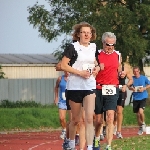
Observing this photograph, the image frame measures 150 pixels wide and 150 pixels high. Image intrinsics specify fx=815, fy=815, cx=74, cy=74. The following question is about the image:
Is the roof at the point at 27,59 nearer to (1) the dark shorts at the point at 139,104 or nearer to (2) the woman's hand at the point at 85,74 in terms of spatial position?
(1) the dark shorts at the point at 139,104

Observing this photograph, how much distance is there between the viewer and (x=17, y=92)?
46.8 metres

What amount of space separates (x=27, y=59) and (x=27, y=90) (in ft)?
48.5

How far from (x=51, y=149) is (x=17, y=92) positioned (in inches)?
1124

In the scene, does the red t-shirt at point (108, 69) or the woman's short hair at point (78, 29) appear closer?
the woman's short hair at point (78, 29)

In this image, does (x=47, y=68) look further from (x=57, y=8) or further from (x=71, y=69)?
(x=71, y=69)

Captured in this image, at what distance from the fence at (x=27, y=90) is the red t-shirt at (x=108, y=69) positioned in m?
29.5

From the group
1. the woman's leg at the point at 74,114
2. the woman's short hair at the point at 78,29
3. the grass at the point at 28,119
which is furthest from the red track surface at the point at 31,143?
the grass at the point at 28,119

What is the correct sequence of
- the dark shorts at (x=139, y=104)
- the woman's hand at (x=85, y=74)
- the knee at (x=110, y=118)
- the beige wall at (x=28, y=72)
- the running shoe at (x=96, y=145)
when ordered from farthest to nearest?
the beige wall at (x=28, y=72)
the dark shorts at (x=139, y=104)
the knee at (x=110, y=118)
the running shoe at (x=96, y=145)
the woman's hand at (x=85, y=74)

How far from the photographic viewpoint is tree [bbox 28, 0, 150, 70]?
147 feet

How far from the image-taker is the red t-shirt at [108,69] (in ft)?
53.2

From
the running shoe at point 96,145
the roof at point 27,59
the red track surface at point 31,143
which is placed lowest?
the red track surface at point 31,143

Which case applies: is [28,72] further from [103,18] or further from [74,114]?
[74,114]

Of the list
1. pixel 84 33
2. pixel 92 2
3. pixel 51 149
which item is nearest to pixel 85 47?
pixel 84 33

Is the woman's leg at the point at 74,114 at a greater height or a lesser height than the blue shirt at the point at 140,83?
lesser
